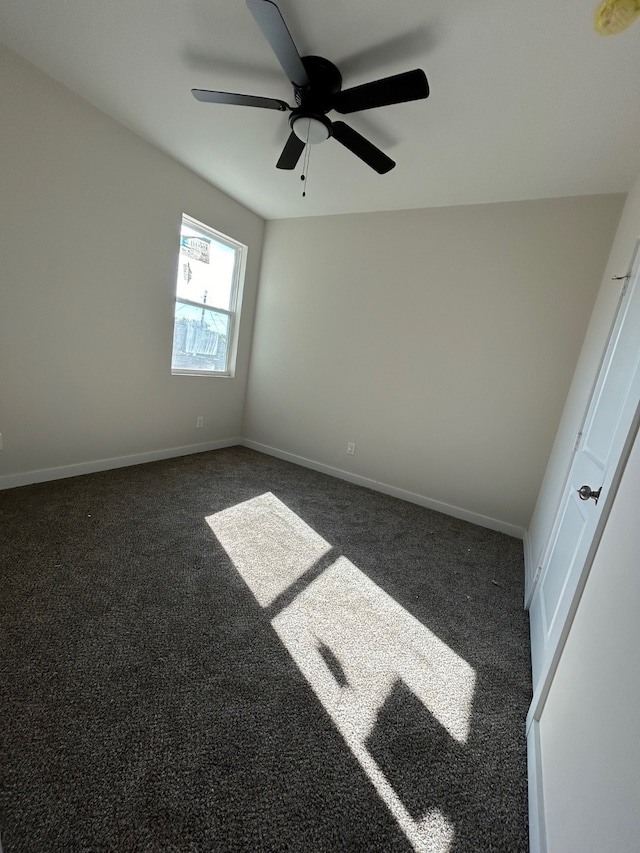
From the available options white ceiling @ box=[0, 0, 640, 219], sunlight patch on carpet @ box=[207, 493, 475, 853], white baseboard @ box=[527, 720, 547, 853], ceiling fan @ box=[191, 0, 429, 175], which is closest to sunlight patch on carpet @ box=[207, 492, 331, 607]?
sunlight patch on carpet @ box=[207, 493, 475, 853]

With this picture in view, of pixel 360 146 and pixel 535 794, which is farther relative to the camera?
pixel 360 146

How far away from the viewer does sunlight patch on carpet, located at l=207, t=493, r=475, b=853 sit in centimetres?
114

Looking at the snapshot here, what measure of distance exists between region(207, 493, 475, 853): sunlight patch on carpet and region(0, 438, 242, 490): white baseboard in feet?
4.92

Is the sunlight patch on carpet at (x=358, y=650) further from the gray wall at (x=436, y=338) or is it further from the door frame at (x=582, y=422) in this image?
the gray wall at (x=436, y=338)

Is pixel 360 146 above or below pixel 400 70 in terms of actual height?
below

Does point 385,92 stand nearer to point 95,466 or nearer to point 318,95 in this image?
point 318,95

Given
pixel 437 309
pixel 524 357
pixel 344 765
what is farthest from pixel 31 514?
pixel 524 357

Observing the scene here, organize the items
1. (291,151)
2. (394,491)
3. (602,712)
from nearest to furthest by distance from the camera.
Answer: (602,712) < (291,151) < (394,491)

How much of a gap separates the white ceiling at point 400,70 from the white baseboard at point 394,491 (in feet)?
A: 8.78

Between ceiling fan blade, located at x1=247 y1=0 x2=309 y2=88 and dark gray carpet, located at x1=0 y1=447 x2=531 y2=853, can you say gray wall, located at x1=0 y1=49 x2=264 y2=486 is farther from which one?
ceiling fan blade, located at x1=247 y1=0 x2=309 y2=88

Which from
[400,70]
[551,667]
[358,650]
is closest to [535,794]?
[551,667]

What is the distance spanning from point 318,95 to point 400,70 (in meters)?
0.47

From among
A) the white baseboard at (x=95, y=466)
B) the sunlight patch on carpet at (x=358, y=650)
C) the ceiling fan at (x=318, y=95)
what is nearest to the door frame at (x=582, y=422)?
the sunlight patch on carpet at (x=358, y=650)

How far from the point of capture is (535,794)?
3.46 ft
